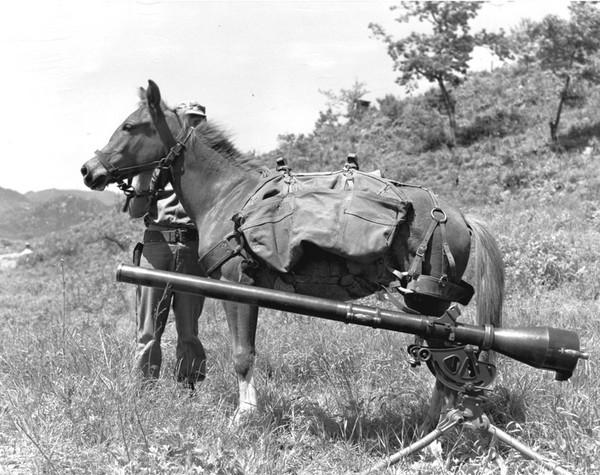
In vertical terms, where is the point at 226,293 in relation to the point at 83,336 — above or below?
above

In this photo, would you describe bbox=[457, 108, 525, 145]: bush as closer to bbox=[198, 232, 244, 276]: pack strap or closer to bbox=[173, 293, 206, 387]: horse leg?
bbox=[173, 293, 206, 387]: horse leg

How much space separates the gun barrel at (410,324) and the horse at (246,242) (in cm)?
57

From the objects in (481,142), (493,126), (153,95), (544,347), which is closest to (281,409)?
(544,347)

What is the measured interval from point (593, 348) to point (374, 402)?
1.90 m

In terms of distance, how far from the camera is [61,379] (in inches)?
149

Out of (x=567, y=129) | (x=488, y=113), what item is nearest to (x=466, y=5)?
(x=488, y=113)

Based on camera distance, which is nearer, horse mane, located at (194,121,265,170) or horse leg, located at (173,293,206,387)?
horse mane, located at (194,121,265,170)

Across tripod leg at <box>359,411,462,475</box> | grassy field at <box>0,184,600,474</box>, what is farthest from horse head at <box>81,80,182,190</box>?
tripod leg at <box>359,411,462,475</box>

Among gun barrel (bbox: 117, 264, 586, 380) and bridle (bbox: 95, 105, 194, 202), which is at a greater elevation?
bridle (bbox: 95, 105, 194, 202)

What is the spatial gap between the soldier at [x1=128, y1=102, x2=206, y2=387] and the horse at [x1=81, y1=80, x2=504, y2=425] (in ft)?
0.85

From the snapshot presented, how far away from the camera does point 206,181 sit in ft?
13.7

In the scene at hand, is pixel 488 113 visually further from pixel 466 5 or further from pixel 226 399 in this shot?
pixel 226 399

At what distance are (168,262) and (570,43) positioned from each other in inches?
749

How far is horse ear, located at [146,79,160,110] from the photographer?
4.01m
